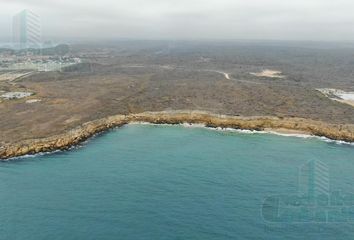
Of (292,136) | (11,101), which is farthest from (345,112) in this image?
(11,101)

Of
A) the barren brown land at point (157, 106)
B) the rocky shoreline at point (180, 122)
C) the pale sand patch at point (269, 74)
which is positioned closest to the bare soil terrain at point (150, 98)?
the barren brown land at point (157, 106)

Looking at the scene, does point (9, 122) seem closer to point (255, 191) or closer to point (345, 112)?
point (255, 191)

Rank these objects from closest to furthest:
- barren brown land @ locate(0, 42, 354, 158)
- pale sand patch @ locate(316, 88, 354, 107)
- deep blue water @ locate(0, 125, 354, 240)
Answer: deep blue water @ locate(0, 125, 354, 240) < barren brown land @ locate(0, 42, 354, 158) < pale sand patch @ locate(316, 88, 354, 107)

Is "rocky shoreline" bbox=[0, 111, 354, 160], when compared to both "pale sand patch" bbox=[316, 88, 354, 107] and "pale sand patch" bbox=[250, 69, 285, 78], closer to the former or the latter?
"pale sand patch" bbox=[316, 88, 354, 107]

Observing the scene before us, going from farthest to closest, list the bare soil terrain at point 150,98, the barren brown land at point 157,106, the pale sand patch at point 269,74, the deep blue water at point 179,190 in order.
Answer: the pale sand patch at point 269,74
the bare soil terrain at point 150,98
the barren brown land at point 157,106
the deep blue water at point 179,190

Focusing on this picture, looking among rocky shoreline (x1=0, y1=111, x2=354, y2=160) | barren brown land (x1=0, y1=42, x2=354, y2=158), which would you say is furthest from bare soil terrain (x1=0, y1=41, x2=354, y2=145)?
rocky shoreline (x1=0, y1=111, x2=354, y2=160)

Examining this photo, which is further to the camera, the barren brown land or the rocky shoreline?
the barren brown land

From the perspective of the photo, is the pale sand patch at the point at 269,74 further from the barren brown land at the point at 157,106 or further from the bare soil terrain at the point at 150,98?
the barren brown land at the point at 157,106
